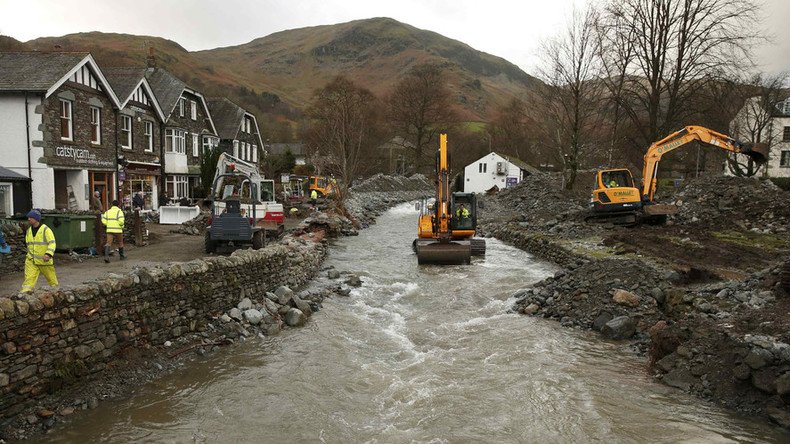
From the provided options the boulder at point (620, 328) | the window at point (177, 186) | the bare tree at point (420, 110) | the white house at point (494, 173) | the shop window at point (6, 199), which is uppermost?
the bare tree at point (420, 110)

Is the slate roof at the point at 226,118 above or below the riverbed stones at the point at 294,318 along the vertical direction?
above

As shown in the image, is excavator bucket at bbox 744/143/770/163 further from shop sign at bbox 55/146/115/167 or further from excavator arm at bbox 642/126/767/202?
shop sign at bbox 55/146/115/167

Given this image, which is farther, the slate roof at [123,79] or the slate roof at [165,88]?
the slate roof at [165,88]

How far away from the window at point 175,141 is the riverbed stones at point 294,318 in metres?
23.3

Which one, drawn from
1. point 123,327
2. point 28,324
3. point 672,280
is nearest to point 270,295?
point 123,327

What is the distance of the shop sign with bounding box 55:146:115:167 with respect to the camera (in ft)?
70.4

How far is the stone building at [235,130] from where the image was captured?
137 ft

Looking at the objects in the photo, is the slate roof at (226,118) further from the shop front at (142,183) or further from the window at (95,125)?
the window at (95,125)

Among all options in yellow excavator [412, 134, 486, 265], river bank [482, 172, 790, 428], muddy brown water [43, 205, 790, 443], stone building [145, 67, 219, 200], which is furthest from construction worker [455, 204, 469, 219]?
stone building [145, 67, 219, 200]

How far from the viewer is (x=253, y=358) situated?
9.66m

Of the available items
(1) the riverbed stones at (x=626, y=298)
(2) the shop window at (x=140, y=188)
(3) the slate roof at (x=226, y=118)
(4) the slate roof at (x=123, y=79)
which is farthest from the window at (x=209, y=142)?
(1) the riverbed stones at (x=626, y=298)

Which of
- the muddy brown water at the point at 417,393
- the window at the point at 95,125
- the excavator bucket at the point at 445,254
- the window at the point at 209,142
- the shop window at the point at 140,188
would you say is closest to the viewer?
the muddy brown water at the point at 417,393

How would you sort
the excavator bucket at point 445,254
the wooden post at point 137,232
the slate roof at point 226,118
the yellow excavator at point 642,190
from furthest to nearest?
the slate roof at point 226,118 → the yellow excavator at point 642,190 → the excavator bucket at point 445,254 → the wooden post at point 137,232

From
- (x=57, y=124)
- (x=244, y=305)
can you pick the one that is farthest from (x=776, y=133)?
(x=57, y=124)
